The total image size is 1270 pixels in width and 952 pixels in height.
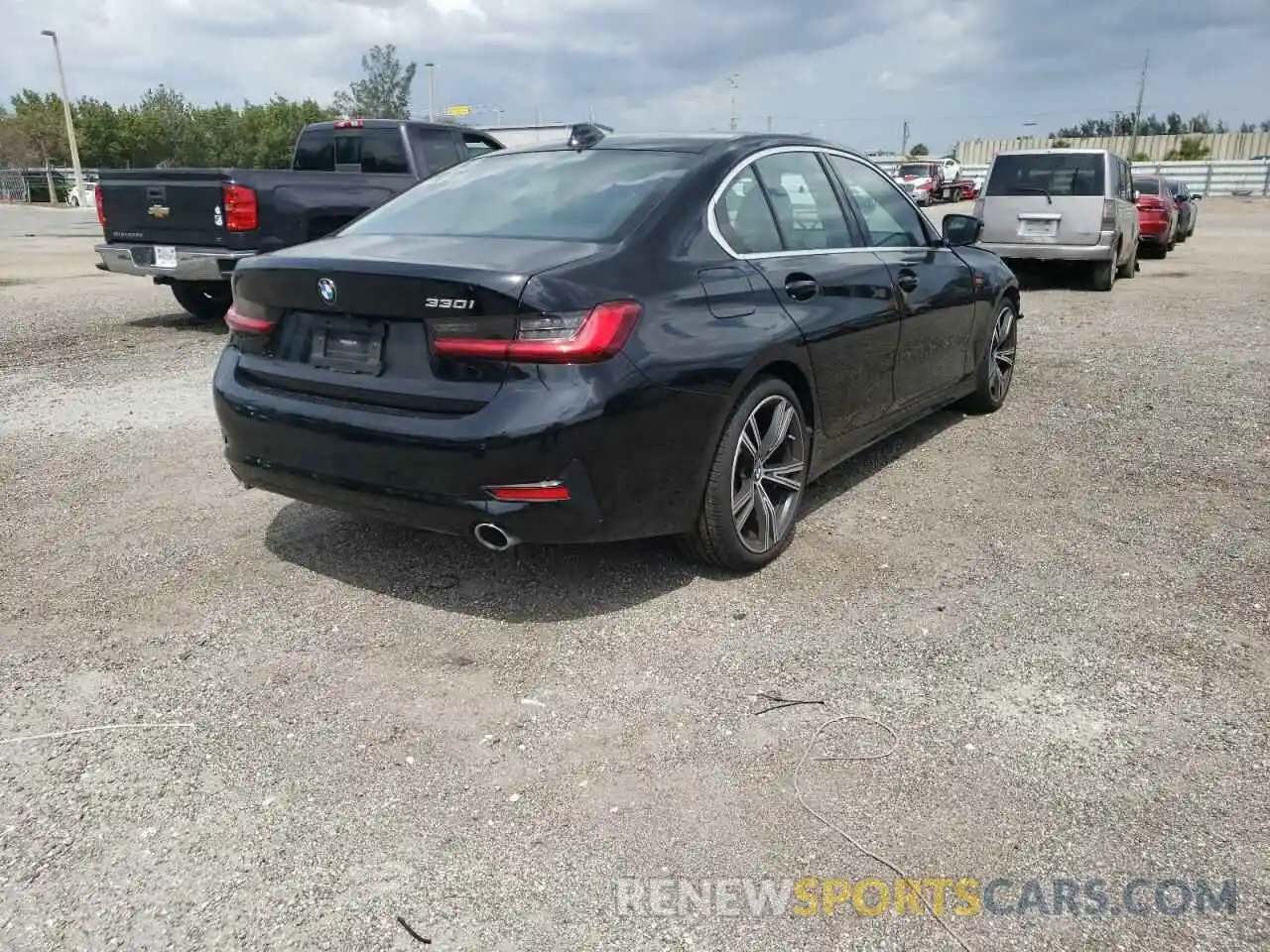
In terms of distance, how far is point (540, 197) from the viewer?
13.5 feet

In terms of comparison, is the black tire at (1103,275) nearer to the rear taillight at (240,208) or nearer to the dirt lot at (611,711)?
the dirt lot at (611,711)

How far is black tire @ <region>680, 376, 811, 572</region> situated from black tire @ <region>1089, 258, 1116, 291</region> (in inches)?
415

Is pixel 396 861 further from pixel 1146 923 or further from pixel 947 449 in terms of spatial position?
pixel 947 449

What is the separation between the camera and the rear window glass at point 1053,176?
13086 millimetres

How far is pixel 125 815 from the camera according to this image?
8.69 ft

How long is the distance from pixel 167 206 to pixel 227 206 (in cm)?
79

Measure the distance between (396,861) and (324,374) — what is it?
5.94 ft

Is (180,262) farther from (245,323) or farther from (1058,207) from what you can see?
(1058,207)

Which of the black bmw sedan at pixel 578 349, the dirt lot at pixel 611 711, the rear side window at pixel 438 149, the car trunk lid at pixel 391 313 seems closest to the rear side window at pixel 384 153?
the rear side window at pixel 438 149

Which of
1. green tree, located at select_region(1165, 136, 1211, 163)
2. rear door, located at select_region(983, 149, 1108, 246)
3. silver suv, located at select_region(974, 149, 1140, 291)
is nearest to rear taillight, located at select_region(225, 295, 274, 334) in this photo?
rear door, located at select_region(983, 149, 1108, 246)

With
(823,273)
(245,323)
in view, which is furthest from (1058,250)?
(245,323)

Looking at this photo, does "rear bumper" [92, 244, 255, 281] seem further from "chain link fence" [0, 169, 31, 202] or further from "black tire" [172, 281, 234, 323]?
"chain link fence" [0, 169, 31, 202]

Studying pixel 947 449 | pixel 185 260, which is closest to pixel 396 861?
pixel 947 449

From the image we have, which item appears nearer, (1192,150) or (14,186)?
(14,186)
